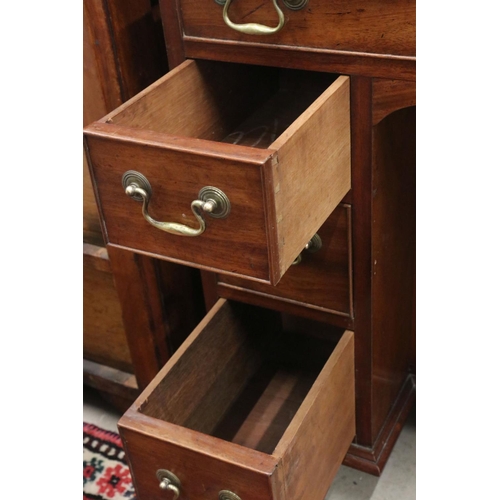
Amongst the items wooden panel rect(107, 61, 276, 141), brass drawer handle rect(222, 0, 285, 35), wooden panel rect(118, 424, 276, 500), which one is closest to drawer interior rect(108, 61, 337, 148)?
wooden panel rect(107, 61, 276, 141)

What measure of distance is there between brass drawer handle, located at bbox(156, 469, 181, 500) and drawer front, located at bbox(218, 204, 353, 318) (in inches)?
12.7

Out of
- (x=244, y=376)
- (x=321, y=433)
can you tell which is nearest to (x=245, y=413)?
(x=244, y=376)

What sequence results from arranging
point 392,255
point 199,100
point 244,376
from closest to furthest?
point 199,100 → point 392,255 → point 244,376

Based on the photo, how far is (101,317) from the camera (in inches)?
57.5

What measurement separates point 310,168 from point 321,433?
1.28 ft

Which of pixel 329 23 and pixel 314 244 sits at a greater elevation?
pixel 329 23

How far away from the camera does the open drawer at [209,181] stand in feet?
2.83

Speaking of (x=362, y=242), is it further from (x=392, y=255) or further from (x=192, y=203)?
(x=192, y=203)

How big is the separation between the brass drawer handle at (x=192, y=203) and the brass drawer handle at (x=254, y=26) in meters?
0.22

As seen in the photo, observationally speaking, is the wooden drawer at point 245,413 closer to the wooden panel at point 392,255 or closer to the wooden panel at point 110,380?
the wooden panel at point 392,255

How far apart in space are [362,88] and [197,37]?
0.23 metres

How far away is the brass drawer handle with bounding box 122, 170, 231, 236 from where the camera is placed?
88cm

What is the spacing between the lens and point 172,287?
53.9 inches

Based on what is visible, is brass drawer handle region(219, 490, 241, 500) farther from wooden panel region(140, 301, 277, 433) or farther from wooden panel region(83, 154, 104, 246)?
wooden panel region(83, 154, 104, 246)
